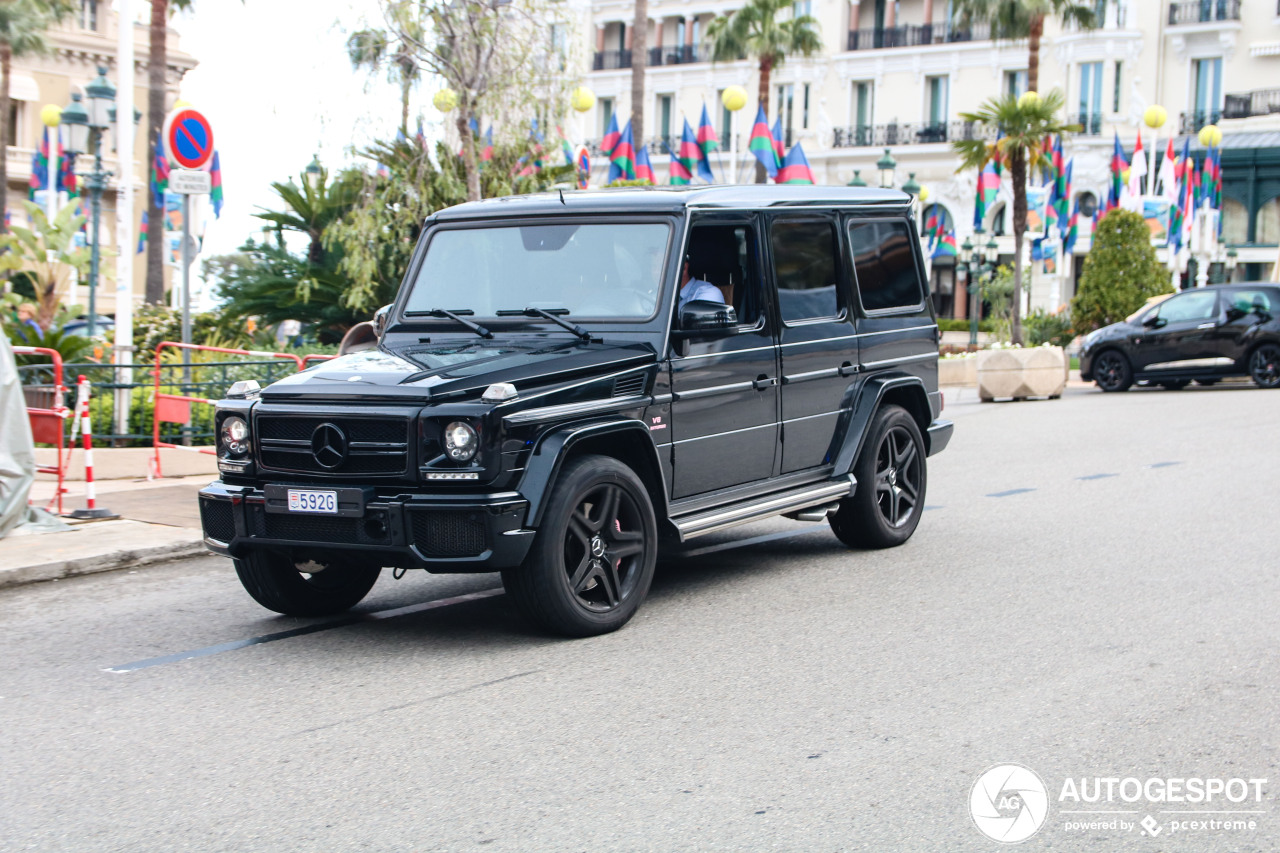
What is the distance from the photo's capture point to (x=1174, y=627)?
262 inches

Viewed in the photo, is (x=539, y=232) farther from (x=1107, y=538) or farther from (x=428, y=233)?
(x=1107, y=538)

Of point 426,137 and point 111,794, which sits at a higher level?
point 426,137

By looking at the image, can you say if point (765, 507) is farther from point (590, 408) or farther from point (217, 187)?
point (217, 187)

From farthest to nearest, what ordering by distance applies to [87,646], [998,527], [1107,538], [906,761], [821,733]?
[998,527] < [1107,538] < [87,646] < [821,733] < [906,761]

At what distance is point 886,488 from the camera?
891cm

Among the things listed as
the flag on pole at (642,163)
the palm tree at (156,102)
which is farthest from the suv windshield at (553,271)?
the flag on pole at (642,163)

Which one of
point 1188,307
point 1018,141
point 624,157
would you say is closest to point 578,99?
point 624,157

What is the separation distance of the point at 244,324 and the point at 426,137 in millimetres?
3649

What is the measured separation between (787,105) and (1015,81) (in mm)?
10102

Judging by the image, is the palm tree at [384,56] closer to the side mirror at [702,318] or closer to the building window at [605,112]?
the side mirror at [702,318]

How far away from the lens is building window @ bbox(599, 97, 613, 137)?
66.6 m

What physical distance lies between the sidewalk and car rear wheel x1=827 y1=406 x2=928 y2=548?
4.27m

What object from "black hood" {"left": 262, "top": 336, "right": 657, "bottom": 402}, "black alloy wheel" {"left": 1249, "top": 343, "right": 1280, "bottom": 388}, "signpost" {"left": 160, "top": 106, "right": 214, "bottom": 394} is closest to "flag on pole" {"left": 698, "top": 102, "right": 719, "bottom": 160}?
"black alloy wheel" {"left": 1249, "top": 343, "right": 1280, "bottom": 388}

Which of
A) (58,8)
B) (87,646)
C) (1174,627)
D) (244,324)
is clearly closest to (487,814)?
(87,646)
